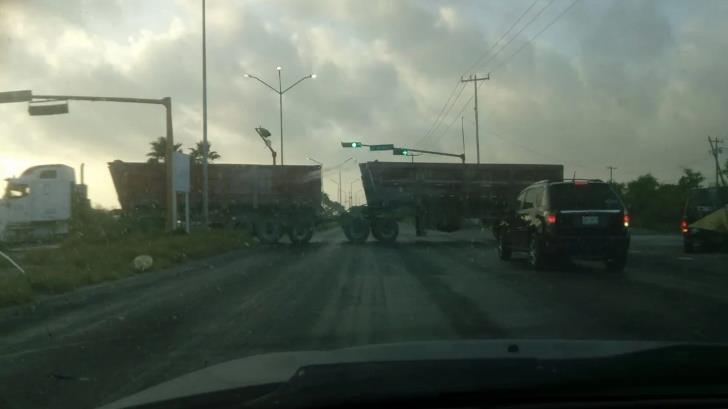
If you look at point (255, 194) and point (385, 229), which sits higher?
point (255, 194)

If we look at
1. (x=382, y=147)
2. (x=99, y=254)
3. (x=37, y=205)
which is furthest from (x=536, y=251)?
(x=37, y=205)

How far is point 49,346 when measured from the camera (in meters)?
7.76

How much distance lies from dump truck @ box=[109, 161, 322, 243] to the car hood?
24.4 metres

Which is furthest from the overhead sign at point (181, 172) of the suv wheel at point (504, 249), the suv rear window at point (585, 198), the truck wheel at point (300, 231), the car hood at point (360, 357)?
the car hood at point (360, 357)

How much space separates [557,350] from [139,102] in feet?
72.5

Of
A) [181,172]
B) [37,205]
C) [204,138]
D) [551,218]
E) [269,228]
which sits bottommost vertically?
[269,228]

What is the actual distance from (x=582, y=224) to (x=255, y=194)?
1676 cm

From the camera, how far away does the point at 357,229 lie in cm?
2891

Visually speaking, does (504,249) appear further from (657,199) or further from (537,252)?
(657,199)

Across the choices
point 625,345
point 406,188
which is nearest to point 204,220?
point 406,188

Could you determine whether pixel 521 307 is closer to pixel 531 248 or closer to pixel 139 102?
pixel 531 248

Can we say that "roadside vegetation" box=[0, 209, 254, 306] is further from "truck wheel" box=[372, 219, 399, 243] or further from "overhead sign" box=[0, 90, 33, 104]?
"truck wheel" box=[372, 219, 399, 243]

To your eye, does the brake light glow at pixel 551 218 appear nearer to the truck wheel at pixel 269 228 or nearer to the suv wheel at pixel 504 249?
the suv wheel at pixel 504 249

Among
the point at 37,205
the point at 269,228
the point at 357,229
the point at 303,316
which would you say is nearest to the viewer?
the point at 303,316
